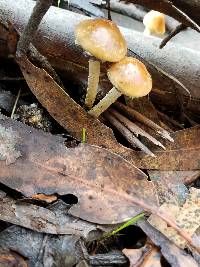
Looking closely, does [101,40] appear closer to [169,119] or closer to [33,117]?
[33,117]

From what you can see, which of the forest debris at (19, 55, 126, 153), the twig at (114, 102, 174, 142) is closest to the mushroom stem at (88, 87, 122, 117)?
the forest debris at (19, 55, 126, 153)

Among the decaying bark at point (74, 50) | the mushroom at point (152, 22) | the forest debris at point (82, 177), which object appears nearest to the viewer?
the forest debris at point (82, 177)

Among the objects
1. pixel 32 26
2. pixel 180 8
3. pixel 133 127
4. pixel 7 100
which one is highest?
pixel 180 8

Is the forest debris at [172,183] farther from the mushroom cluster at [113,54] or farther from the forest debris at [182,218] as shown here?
the mushroom cluster at [113,54]

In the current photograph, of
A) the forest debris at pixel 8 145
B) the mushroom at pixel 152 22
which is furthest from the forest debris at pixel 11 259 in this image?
the mushroom at pixel 152 22

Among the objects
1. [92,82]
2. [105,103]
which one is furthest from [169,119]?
[92,82]

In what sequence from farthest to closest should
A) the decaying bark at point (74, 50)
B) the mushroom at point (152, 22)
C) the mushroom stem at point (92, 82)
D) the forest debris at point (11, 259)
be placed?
1. the mushroom at point (152, 22)
2. the decaying bark at point (74, 50)
3. the mushroom stem at point (92, 82)
4. the forest debris at point (11, 259)
